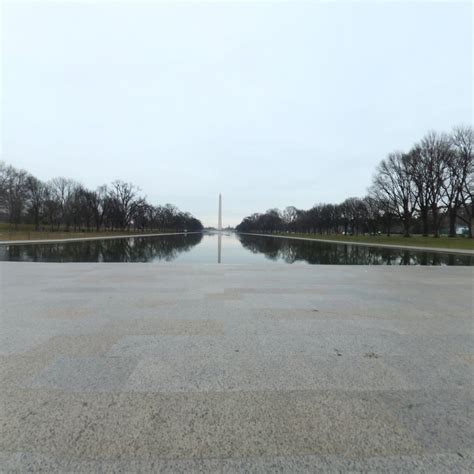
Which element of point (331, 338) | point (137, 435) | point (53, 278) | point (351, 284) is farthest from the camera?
point (53, 278)

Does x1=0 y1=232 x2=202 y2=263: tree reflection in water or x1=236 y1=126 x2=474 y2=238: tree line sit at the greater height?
x1=236 y1=126 x2=474 y2=238: tree line

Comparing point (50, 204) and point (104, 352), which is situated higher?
point (50, 204)

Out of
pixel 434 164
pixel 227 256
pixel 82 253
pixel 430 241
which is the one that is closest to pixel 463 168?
pixel 434 164

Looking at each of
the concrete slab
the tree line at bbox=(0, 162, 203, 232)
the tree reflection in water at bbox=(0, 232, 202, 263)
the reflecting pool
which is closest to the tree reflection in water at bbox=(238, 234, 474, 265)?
the reflecting pool

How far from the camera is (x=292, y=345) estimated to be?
4219 mm

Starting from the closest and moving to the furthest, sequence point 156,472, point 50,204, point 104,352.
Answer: point 156,472 → point 104,352 → point 50,204

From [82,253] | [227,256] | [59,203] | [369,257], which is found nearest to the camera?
[369,257]

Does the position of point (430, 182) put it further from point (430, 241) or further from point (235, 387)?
point (235, 387)

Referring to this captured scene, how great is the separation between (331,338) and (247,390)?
6.70 feet

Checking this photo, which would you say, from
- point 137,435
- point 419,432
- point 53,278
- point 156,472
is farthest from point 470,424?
point 53,278

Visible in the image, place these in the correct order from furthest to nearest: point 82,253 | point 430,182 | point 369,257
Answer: point 430,182, point 82,253, point 369,257

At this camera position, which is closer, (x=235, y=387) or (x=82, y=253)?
(x=235, y=387)

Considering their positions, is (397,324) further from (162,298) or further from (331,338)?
(162,298)

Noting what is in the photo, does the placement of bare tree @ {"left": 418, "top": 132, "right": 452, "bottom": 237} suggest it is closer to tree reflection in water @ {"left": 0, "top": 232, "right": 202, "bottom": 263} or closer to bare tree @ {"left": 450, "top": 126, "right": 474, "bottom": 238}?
bare tree @ {"left": 450, "top": 126, "right": 474, "bottom": 238}
